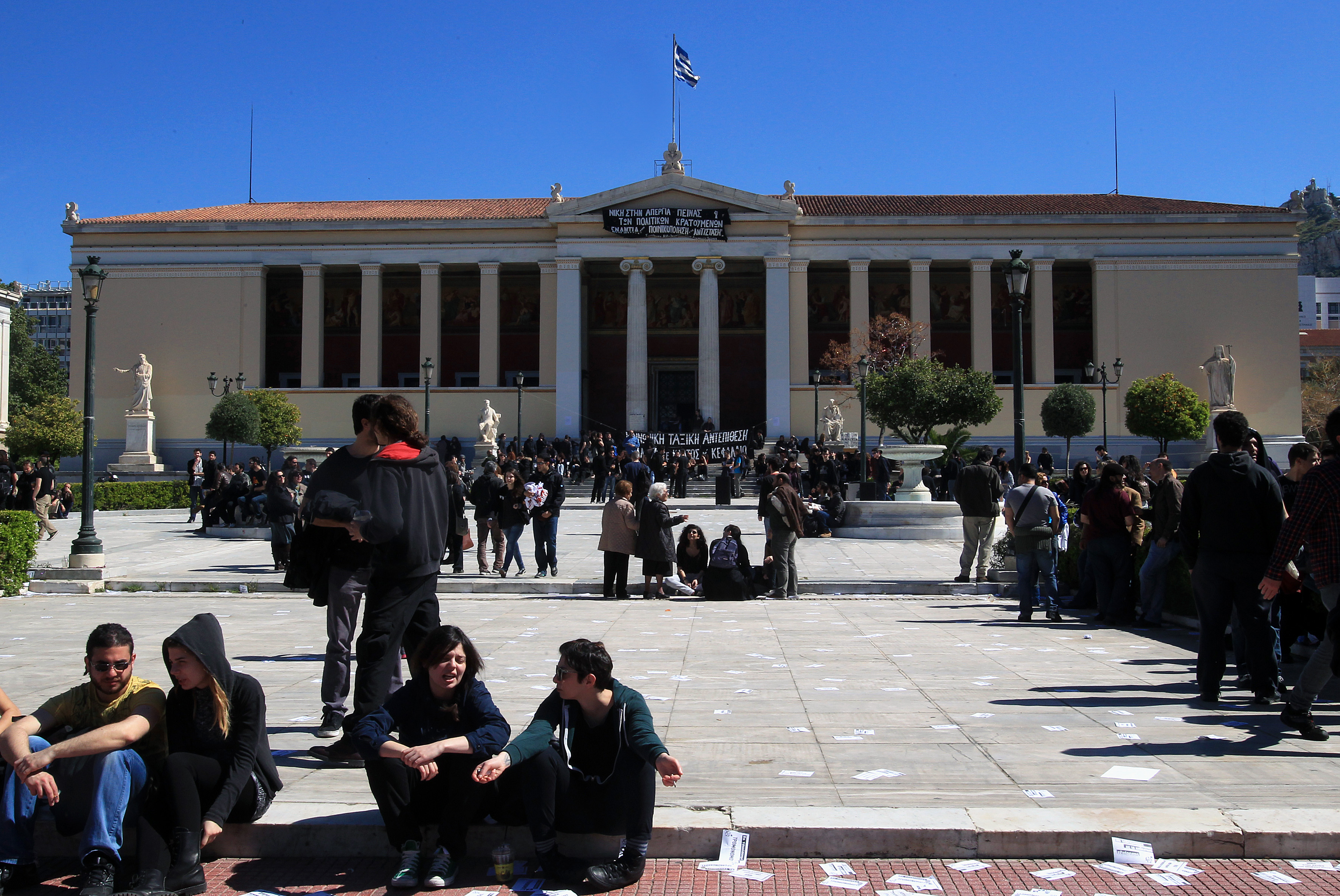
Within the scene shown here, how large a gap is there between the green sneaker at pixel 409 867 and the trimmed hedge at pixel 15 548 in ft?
37.4

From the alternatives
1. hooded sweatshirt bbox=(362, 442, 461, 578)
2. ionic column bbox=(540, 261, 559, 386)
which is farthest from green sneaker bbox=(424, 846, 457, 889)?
ionic column bbox=(540, 261, 559, 386)

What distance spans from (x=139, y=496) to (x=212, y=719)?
29282 mm

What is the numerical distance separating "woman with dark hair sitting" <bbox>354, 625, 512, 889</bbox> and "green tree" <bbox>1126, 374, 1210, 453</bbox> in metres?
37.5

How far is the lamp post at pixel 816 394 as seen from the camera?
39.1 meters

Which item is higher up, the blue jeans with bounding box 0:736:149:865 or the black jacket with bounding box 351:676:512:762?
the black jacket with bounding box 351:676:512:762

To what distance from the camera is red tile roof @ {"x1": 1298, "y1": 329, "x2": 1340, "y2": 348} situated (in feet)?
263

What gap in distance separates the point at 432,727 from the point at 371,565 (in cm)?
123

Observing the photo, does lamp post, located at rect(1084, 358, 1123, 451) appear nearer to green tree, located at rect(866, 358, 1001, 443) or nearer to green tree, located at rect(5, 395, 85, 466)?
green tree, located at rect(866, 358, 1001, 443)

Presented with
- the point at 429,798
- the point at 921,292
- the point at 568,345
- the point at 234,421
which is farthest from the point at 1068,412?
the point at 429,798

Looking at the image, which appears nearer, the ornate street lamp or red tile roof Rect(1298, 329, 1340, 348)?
the ornate street lamp

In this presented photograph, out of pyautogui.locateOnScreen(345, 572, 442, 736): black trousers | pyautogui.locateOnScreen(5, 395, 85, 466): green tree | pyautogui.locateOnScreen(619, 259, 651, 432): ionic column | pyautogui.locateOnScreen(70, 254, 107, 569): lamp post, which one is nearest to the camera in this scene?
pyautogui.locateOnScreen(345, 572, 442, 736): black trousers

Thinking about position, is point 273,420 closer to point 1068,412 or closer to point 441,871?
point 1068,412

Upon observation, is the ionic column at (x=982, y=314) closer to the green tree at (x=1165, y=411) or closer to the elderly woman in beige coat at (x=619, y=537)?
the green tree at (x=1165, y=411)

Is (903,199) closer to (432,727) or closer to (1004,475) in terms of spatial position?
(1004,475)
